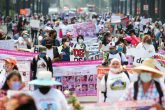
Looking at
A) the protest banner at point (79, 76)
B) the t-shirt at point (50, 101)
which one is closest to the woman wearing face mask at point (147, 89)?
the t-shirt at point (50, 101)

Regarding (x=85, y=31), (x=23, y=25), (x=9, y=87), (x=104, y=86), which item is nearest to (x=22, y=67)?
(x=104, y=86)

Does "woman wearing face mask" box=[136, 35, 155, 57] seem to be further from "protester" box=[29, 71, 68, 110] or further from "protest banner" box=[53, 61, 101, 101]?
"protester" box=[29, 71, 68, 110]

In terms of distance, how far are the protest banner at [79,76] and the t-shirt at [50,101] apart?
7.73 metres

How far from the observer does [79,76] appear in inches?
695

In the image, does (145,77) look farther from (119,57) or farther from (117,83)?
(119,57)

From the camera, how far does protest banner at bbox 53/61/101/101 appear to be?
1762 centimetres

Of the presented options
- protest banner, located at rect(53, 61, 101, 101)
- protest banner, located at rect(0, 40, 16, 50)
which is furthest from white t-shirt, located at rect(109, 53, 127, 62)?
protest banner, located at rect(0, 40, 16, 50)

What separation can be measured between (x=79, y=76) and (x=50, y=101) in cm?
785

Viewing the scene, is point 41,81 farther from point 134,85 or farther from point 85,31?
point 85,31

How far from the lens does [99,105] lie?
31.9 ft

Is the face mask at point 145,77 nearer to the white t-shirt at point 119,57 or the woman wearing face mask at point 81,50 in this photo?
the white t-shirt at point 119,57

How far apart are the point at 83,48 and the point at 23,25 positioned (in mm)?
20668

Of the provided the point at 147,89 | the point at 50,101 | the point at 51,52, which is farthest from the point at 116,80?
the point at 51,52

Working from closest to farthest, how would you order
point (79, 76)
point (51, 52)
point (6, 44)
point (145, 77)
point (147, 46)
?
point (145, 77)
point (79, 76)
point (51, 52)
point (147, 46)
point (6, 44)
